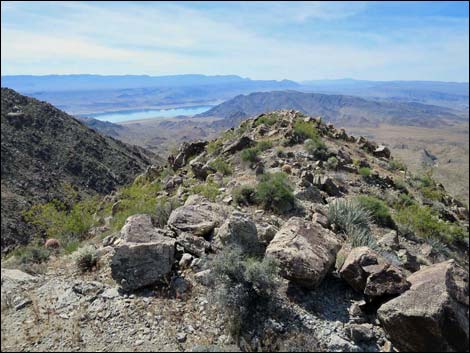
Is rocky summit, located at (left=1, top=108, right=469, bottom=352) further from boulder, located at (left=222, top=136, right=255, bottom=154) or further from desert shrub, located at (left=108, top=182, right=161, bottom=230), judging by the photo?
boulder, located at (left=222, top=136, right=255, bottom=154)

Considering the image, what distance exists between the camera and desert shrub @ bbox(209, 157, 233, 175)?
522 inches

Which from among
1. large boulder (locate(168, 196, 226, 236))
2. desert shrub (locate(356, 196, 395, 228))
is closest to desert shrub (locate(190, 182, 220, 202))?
large boulder (locate(168, 196, 226, 236))

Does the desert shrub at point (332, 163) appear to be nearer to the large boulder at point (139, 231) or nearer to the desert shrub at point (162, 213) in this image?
the desert shrub at point (162, 213)

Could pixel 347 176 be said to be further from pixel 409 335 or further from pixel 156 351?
pixel 156 351

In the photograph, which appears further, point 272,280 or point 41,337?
point 272,280

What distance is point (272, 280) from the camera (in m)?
5.42

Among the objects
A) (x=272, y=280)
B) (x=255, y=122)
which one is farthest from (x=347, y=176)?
(x=272, y=280)

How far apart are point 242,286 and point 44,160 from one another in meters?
37.1

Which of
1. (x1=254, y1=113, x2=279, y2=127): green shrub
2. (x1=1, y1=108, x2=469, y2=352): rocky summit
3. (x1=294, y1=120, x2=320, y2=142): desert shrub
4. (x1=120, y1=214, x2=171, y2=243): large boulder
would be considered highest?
(x1=254, y1=113, x2=279, y2=127): green shrub

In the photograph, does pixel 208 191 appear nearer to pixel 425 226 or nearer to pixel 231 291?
pixel 231 291

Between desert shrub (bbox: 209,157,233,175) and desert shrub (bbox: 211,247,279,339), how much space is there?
7.68m

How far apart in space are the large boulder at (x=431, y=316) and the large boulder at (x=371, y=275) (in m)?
0.27

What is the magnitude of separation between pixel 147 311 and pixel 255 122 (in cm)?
1558

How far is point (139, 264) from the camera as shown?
18.6ft
